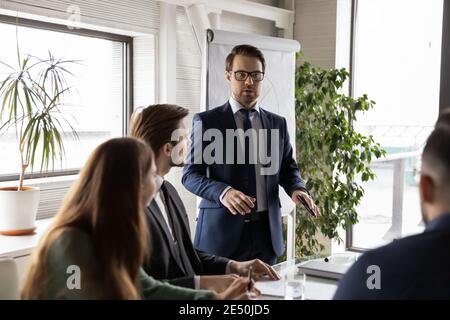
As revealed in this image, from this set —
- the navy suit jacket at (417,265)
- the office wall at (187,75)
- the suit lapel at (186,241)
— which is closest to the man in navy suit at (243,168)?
the suit lapel at (186,241)

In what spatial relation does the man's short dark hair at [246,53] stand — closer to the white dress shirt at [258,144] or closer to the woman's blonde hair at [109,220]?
the white dress shirt at [258,144]

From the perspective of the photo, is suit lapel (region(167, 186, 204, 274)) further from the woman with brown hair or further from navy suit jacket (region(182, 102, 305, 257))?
the woman with brown hair

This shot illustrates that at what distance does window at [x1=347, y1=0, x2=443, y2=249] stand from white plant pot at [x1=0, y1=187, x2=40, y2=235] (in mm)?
3312

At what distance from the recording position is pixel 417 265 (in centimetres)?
116

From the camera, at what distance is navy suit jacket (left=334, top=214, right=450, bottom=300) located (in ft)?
3.80

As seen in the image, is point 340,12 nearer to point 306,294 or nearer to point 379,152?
point 379,152

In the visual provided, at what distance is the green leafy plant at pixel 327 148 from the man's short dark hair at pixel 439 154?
309 centimetres

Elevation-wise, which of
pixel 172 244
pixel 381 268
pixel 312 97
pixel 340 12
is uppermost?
pixel 340 12

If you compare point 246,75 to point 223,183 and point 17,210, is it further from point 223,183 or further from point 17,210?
point 17,210

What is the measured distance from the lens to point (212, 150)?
2900 mm

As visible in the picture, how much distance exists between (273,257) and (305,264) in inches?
31.9

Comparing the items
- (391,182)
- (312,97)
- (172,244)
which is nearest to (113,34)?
(312,97)

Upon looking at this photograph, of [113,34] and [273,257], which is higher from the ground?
[113,34]

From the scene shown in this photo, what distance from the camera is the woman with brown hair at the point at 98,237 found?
1.34 metres
